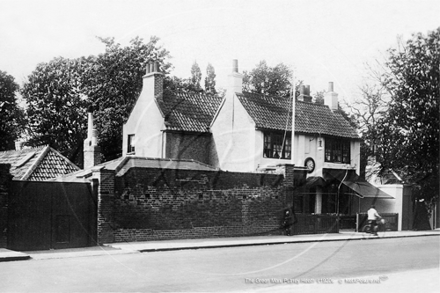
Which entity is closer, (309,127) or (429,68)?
(429,68)

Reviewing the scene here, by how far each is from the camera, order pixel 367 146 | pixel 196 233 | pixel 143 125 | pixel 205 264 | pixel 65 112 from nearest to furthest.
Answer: pixel 205 264
pixel 196 233
pixel 143 125
pixel 367 146
pixel 65 112

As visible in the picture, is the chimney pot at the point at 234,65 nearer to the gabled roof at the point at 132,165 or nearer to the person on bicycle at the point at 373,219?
the gabled roof at the point at 132,165

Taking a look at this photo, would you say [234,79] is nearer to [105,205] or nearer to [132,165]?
[132,165]

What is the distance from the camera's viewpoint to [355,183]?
3297cm

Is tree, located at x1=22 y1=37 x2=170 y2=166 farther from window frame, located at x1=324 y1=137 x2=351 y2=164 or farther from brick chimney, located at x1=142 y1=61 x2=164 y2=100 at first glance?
window frame, located at x1=324 y1=137 x2=351 y2=164

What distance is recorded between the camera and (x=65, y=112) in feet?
149

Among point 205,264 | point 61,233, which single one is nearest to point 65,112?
point 61,233

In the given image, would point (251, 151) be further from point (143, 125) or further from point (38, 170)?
point (38, 170)

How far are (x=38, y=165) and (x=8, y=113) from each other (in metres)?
20.4

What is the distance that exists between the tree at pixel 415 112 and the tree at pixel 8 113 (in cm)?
2896

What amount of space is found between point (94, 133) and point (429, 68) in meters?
19.1

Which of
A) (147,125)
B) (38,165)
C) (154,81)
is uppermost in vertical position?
(154,81)

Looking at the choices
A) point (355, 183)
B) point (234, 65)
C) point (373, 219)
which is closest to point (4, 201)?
point (373, 219)

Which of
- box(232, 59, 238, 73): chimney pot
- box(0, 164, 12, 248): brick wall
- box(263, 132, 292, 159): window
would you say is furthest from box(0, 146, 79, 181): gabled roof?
box(232, 59, 238, 73): chimney pot
